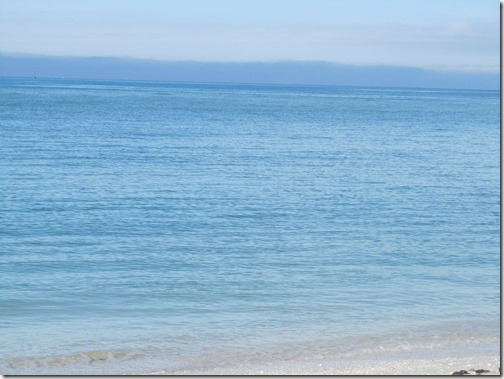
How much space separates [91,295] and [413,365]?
209 inches

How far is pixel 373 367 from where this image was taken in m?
8.94

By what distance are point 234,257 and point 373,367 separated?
625 cm

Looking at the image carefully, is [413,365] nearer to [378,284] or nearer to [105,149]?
[378,284]

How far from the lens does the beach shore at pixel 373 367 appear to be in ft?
28.2

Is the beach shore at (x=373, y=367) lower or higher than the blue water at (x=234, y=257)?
higher

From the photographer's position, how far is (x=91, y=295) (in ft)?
39.9

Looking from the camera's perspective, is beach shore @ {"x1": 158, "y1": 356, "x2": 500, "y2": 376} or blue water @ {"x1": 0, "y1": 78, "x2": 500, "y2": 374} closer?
beach shore @ {"x1": 158, "y1": 356, "x2": 500, "y2": 376}

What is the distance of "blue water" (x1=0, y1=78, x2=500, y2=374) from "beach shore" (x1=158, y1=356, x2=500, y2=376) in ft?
1.21

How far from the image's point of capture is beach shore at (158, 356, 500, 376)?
8.61 meters

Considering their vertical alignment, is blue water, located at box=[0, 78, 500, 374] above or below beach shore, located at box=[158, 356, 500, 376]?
below

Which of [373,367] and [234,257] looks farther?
[234,257]

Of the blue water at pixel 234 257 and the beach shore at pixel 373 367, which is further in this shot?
the blue water at pixel 234 257

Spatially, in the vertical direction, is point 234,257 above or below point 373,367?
below

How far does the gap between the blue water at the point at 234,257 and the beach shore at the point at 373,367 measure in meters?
0.37
